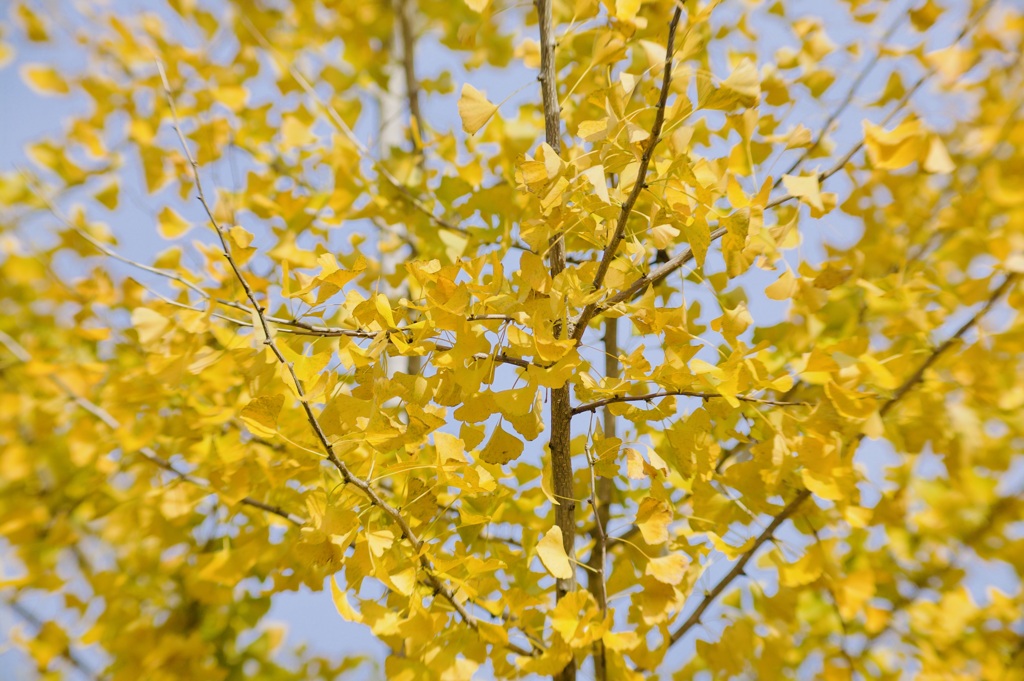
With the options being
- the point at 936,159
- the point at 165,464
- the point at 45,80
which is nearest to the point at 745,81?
the point at 936,159

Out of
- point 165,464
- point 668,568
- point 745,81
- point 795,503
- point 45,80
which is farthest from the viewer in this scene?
point 45,80

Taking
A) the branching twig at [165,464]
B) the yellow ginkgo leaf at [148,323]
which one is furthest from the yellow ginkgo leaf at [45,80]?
the yellow ginkgo leaf at [148,323]

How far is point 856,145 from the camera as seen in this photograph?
0.70m

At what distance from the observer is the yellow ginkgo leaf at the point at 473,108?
630 millimetres

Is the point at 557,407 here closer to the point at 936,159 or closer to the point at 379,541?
the point at 379,541

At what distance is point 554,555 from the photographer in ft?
2.02

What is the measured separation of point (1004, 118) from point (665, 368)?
1.25 m

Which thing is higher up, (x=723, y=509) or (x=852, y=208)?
(x=852, y=208)

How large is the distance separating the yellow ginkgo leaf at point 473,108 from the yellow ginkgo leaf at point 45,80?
1.46 m

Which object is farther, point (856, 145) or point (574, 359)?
point (856, 145)

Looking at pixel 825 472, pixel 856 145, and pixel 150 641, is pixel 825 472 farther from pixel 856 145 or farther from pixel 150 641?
pixel 150 641

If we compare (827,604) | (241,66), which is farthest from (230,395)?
(827,604)

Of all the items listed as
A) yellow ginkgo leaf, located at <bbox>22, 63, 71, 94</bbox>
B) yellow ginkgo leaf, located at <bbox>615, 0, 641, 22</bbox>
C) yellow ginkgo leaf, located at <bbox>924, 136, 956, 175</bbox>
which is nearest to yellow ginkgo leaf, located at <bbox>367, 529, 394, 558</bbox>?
yellow ginkgo leaf, located at <bbox>615, 0, 641, 22</bbox>

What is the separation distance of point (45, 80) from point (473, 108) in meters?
1.49
